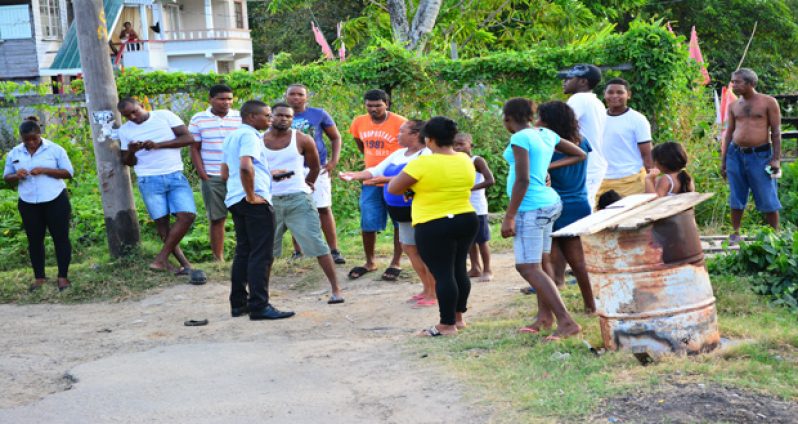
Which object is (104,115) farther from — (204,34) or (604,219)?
(204,34)

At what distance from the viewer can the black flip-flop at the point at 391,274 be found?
28.7 ft

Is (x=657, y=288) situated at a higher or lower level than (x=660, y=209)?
lower

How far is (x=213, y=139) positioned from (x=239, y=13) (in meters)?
34.9

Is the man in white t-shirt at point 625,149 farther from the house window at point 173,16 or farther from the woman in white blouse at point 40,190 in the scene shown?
the house window at point 173,16

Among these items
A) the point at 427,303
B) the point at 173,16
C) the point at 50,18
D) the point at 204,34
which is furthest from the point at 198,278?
the point at 173,16

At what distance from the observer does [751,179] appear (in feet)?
30.7

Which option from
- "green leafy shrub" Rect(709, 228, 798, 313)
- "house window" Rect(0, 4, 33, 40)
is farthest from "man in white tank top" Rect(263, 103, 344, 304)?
"house window" Rect(0, 4, 33, 40)

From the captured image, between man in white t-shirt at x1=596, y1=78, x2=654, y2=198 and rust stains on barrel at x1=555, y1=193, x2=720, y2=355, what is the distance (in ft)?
7.81

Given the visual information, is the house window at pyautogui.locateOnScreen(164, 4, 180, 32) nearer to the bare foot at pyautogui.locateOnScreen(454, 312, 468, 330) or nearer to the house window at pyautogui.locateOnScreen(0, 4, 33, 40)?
the house window at pyautogui.locateOnScreen(0, 4, 33, 40)

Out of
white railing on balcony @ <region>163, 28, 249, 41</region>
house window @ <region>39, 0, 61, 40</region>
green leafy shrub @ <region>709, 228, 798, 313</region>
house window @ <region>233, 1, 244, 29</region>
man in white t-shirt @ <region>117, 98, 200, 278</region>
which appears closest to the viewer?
green leafy shrub @ <region>709, 228, 798, 313</region>

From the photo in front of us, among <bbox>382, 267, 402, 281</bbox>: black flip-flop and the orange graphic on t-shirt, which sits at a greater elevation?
the orange graphic on t-shirt

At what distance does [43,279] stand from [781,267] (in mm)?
6598

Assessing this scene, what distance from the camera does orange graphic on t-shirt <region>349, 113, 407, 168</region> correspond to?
873cm

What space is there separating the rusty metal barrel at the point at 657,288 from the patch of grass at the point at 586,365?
0.13m
